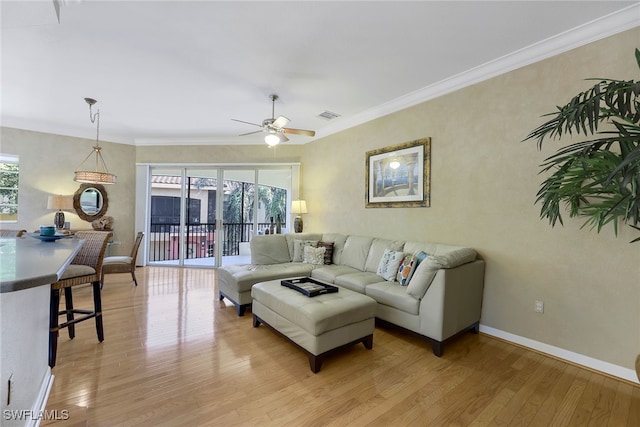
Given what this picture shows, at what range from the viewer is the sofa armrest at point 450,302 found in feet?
8.46

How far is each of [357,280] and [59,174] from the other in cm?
635

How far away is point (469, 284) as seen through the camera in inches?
113

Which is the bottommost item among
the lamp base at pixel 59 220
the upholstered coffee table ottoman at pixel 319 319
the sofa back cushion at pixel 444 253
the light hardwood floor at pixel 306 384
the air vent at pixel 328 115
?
the light hardwood floor at pixel 306 384

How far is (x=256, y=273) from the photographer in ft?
11.9

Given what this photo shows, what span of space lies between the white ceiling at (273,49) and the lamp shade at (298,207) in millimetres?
1918

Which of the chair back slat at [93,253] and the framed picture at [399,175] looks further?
the framed picture at [399,175]

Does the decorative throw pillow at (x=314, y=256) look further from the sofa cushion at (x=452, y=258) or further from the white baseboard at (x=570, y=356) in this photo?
the white baseboard at (x=570, y=356)

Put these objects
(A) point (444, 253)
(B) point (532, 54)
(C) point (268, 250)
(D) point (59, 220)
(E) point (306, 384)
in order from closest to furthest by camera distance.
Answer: (E) point (306, 384)
(B) point (532, 54)
(A) point (444, 253)
(C) point (268, 250)
(D) point (59, 220)

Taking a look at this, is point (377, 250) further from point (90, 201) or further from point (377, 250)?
point (90, 201)

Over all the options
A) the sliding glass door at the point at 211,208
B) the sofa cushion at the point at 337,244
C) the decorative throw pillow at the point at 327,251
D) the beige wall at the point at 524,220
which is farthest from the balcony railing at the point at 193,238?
the beige wall at the point at 524,220

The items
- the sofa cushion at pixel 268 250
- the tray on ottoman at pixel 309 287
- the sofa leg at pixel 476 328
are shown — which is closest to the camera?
the tray on ottoman at pixel 309 287

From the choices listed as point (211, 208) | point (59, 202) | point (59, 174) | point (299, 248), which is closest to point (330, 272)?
point (299, 248)

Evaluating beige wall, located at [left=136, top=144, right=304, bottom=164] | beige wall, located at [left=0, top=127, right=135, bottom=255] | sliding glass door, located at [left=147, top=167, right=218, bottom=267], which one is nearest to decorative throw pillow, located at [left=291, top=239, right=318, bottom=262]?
beige wall, located at [left=136, top=144, right=304, bottom=164]

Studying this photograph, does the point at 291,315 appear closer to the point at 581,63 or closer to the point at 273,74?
the point at 273,74
